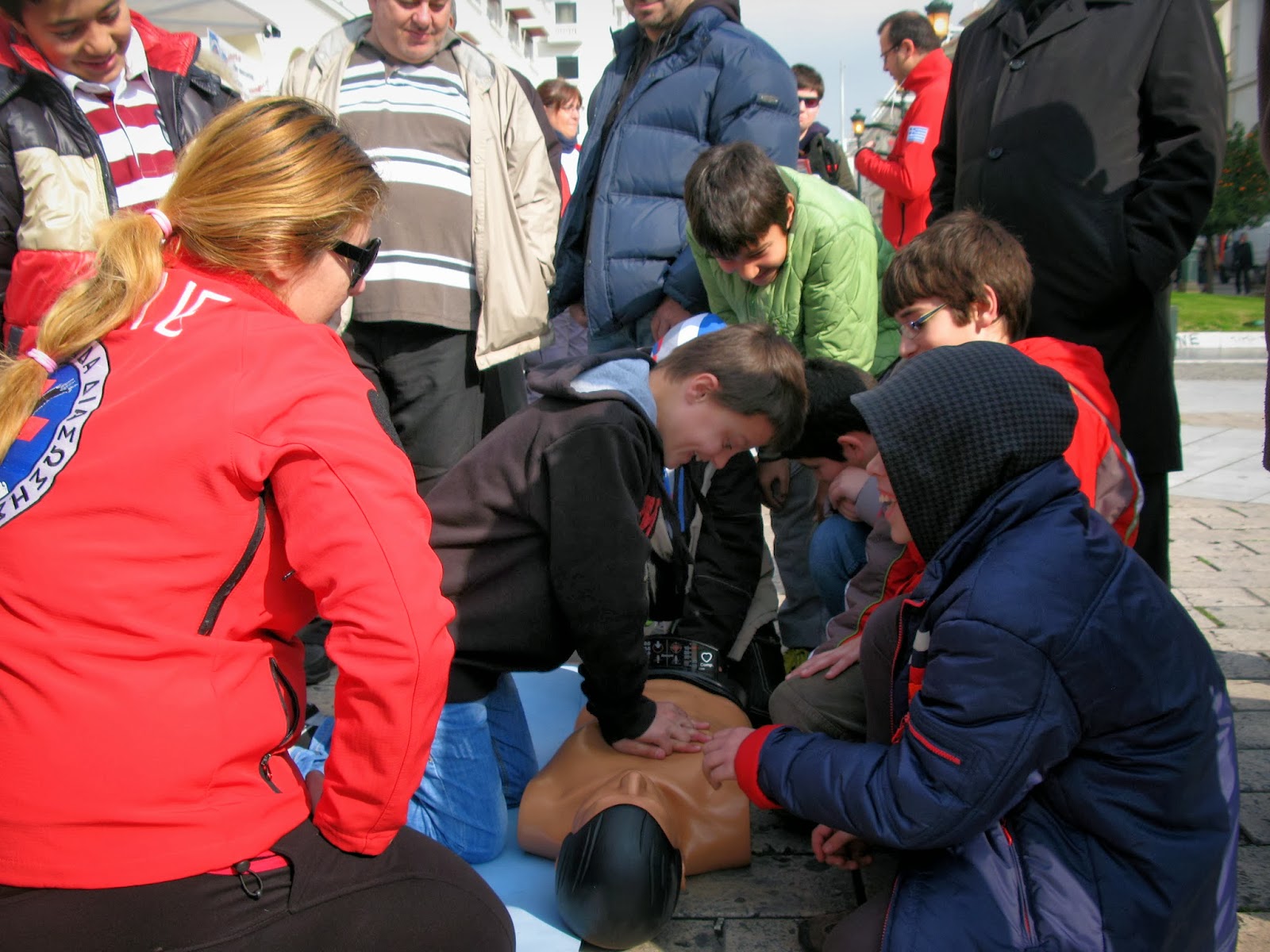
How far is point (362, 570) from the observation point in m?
1.33

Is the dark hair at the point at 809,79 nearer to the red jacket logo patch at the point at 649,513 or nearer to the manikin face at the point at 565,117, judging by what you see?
the manikin face at the point at 565,117

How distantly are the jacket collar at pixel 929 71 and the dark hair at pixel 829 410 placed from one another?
313 centimetres

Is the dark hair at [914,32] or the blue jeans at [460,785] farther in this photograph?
the dark hair at [914,32]

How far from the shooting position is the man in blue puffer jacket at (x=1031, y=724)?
1487 mm

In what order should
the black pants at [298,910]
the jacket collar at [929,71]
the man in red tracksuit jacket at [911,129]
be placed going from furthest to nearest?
the jacket collar at [929,71] → the man in red tracksuit jacket at [911,129] → the black pants at [298,910]

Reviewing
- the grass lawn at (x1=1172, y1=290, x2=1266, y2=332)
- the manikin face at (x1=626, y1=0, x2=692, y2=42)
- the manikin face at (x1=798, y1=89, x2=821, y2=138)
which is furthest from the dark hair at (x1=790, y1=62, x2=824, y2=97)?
the grass lawn at (x1=1172, y1=290, x2=1266, y2=332)

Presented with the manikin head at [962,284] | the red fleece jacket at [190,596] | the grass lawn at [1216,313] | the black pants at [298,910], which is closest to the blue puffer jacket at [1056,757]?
the black pants at [298,910]

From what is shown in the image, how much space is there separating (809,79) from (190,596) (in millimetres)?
6861

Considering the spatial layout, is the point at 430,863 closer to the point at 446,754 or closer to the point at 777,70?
the point at 446,754

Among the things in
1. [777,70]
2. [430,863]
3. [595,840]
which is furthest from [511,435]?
[777,70]

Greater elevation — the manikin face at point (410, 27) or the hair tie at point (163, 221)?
the manikin face at point (410, 27)

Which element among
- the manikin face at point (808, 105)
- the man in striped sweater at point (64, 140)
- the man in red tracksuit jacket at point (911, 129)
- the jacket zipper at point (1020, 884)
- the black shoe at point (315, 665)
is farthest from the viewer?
the manikin face at point (808, 105)

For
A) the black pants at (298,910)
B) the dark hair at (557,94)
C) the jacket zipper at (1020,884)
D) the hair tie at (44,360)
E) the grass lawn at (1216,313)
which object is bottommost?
the grass lawn at (1216,313)

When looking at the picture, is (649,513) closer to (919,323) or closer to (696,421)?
(696,421)
